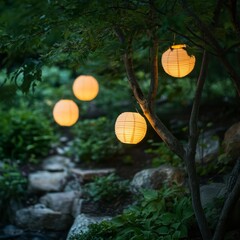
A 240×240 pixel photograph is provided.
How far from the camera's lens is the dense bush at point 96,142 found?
7.14 m

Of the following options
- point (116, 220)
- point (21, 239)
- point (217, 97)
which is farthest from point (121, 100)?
point (116, 220)

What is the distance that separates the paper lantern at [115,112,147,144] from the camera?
4.26 meters

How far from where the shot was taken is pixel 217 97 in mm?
8289

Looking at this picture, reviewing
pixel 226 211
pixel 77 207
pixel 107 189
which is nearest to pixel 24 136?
pixel 77 207

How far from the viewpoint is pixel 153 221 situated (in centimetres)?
422

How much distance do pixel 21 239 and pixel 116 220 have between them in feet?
6.12

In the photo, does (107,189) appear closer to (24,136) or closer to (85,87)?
(85,87)

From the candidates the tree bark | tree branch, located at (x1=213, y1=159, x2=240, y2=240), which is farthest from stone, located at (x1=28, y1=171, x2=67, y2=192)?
tree branch, located at (x1=213, y1=159, x2=240, y2=240)

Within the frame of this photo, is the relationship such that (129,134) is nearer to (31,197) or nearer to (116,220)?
(116,220)

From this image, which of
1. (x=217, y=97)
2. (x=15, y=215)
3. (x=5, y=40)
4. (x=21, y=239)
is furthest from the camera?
(x=217, y=97)

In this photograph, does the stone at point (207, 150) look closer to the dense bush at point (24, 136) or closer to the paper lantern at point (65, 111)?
the paper lantern at point (65, 111)

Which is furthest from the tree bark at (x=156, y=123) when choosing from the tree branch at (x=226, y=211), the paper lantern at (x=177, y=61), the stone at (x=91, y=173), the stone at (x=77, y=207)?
the stone at (x=91, y=173)

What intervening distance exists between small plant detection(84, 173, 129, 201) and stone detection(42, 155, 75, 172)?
1519mm

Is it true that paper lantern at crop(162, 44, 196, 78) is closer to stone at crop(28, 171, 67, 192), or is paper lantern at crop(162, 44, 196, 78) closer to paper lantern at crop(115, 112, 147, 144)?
paper lantern at crop(115, 112, 147, 144)
